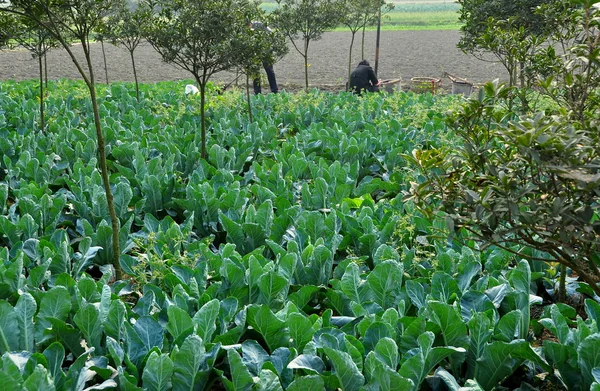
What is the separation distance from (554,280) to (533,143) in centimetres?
305

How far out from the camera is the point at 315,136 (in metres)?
9.45

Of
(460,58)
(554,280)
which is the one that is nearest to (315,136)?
(554,280)

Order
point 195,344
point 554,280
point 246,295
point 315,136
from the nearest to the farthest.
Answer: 1. point 195,344
2. point 246,295
3. point 554,280
4. point 315,136

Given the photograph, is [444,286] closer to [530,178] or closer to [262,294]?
[262,294]

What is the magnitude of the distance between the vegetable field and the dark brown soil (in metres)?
14.4

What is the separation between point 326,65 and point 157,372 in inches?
1078

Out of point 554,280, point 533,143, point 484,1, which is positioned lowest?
point 554,280

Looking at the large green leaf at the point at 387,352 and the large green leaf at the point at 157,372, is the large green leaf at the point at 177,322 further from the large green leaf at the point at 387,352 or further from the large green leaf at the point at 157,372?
the large green leaf at the point at 387,352

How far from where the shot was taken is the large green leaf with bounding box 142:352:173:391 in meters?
3.37

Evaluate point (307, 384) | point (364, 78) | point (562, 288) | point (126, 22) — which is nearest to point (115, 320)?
point (307, 384)

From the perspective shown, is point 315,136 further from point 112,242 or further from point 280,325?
point 280,325

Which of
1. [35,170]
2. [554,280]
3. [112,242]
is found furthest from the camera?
[35,170]

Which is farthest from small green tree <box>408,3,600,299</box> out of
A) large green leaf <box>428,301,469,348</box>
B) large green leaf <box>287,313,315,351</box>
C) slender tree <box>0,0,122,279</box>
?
slender tree <box>0,0,122,279</box>

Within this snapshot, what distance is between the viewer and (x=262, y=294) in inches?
175
